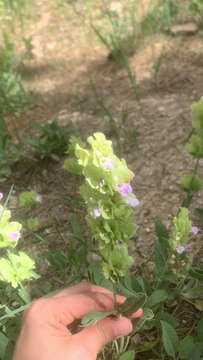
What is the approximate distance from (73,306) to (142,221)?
795 millimetres

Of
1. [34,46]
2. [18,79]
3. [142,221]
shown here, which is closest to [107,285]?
[142,221]

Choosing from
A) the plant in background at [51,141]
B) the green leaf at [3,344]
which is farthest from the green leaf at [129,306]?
the plant in background at [51,141]

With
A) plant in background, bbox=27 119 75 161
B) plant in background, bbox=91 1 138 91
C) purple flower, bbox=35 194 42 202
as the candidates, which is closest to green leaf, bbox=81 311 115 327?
purple flower, bbox=35 194 42 202

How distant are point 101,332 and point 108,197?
1.46ft

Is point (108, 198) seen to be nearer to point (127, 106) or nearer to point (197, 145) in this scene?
point (197, 145)

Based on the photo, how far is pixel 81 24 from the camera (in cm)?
348

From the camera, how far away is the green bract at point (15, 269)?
1048mm

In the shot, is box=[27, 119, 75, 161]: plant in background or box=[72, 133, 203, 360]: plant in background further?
box=[27, 119, 75, 161]: plant in background

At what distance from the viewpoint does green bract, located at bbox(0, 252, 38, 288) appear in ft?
3.44

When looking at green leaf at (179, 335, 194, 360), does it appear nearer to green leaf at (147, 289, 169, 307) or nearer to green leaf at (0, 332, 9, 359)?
green leaf at (147, 289, 169, 307)

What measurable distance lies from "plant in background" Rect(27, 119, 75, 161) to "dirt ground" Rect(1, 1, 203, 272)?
72 mm

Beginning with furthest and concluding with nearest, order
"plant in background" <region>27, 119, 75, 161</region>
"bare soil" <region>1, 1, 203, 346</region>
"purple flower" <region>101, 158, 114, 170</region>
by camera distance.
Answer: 1. "plant in background" <region>27, 119, 75, 161</region>
2. "bare soil" <region>1, 1, 203, 346</region>
3. "purple flower" <region>101, 158, 114, 170</region>

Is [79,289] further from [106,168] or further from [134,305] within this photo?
[106,168]

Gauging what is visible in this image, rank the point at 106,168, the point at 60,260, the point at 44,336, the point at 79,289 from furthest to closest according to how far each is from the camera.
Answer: the point at 60,260 < the point at 79,289 < the point at 44,336 < the point at 106,168
